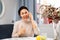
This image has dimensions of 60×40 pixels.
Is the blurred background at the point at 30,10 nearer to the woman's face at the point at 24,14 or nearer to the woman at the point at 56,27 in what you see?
the woman's face at the point at 24,14

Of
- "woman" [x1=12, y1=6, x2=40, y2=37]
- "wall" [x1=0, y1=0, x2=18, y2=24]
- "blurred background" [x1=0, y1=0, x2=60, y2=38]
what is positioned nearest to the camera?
"woman" [x1=12, y1=6, x2=40, y2=37]

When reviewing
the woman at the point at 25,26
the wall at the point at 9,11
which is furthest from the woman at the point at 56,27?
the wall at the point at 9,11

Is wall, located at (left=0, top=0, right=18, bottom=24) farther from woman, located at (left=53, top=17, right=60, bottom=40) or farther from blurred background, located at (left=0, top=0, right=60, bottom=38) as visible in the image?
woman, located at (left=53, top=17, right=60, bottom=40)

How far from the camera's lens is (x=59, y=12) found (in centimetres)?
158

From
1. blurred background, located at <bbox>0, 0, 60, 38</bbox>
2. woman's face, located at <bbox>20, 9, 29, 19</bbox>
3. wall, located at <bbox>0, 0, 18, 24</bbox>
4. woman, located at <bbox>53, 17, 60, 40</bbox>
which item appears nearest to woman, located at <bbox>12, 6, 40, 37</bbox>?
woman's face, located at <bbox>20, 9, 29, 19</bbox>

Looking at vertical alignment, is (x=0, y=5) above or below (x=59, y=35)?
above

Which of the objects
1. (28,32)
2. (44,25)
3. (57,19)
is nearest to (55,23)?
(57,19)

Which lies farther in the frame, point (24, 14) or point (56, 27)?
point (24, 14)

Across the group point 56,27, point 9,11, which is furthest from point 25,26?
point 9,11

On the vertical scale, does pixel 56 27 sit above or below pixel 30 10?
below

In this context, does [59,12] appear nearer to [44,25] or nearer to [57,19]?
[57,19]

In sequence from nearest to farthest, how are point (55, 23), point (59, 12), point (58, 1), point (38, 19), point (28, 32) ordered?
1. point (59, 12)
2. point (55, 23)
3. point (28, 32)
4. point (58, 1)
5. point (38, 19)

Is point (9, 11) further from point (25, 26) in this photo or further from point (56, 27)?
point (56, 27)

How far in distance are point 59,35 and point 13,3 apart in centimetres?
285
